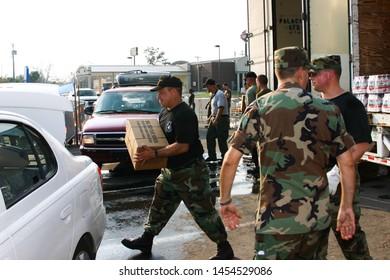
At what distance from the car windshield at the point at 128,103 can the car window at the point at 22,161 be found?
6.64m

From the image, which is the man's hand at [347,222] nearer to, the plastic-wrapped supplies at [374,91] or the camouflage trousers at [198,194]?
the camouflage trousers at [198,194]

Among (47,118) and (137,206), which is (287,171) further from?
(137,206)

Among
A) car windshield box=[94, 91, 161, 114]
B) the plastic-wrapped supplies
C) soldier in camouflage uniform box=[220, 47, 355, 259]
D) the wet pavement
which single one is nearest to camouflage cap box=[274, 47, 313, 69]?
soldier in camouflage uniform box=[220, 47, 355, 259]

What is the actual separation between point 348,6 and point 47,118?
4.80 metres

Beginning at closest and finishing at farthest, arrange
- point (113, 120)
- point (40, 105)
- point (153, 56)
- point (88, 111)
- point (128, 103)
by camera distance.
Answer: point (40, 105)
point (113, 120)
point (128, 103)
point (88, 111)
point (153, 56)

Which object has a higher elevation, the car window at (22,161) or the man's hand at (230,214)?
the car window at (22,161)

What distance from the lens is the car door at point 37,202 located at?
2574 millimetres

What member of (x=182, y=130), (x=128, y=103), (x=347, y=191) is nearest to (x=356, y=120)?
(x=347, y=191)

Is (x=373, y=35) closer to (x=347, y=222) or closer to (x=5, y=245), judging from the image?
(x=347, y=222)

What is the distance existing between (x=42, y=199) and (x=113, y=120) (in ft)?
21.5

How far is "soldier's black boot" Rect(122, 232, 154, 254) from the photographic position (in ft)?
16.8

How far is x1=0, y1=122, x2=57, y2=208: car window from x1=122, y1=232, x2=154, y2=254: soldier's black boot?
187cm

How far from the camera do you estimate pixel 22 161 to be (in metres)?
3.22

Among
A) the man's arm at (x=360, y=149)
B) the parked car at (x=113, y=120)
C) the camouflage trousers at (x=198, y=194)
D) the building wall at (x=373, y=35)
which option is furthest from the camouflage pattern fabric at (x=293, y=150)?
the parked car at (x=113, y=120)
